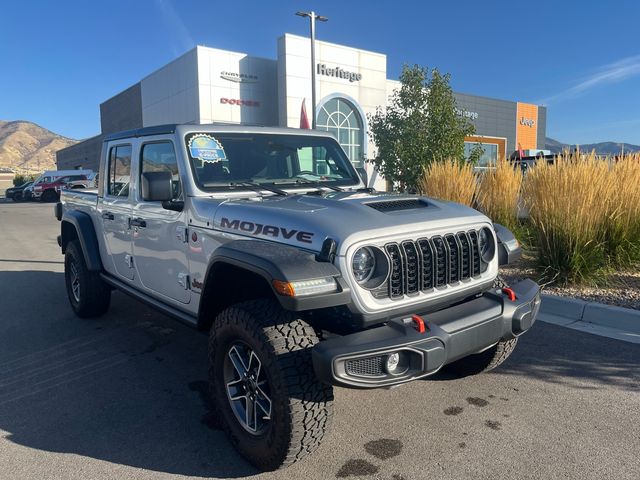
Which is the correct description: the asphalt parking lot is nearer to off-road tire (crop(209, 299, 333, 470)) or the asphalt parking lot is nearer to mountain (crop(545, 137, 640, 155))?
off-road tire (crop(209, 299, 333, 470))

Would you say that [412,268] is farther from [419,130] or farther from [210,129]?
[419,130]

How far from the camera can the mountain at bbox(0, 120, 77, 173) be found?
492ft

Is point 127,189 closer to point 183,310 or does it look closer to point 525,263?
point 183,310

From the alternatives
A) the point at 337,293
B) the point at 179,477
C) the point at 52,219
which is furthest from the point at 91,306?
the point at 52,219

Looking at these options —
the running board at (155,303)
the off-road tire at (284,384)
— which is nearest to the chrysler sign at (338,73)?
the running board at (155,303)

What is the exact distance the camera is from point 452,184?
27.1 feet

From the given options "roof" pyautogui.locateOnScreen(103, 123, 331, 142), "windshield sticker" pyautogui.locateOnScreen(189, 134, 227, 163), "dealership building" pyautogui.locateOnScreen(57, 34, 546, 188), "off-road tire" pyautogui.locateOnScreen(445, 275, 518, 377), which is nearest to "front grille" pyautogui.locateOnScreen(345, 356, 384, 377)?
"off-road tire" pyautogui.locateOnScreen(445, 275, 518, 377)

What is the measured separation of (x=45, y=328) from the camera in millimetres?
5262

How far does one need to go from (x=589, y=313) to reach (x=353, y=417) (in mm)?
3138

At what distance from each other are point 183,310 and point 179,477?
1.20m

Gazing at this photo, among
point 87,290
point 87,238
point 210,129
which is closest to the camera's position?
point 210,129

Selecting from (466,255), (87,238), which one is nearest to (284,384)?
(466,255)

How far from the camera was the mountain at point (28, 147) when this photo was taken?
150000 mm

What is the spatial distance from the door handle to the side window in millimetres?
417
